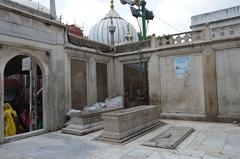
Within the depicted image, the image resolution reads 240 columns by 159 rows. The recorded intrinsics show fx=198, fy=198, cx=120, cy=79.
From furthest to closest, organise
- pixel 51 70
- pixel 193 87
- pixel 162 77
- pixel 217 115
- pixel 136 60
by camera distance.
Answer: pixel 136 60
pixel 162 77
pixel 193 87
pixel 217 115
pixel 51 70

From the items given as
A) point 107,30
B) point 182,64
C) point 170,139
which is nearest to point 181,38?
point 182,64

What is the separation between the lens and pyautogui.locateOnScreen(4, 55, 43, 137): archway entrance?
702 centimetres

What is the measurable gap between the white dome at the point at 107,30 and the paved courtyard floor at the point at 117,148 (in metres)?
11.0

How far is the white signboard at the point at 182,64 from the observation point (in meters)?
9.32

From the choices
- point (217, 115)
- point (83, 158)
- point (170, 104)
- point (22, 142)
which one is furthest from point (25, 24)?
point (217, 115)

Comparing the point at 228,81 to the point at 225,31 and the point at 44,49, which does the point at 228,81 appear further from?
the point at 44,49

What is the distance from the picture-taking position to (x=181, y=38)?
9.49 m

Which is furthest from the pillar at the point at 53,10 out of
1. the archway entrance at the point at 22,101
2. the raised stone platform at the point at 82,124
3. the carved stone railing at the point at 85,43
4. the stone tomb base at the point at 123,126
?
the stone tomb base at the point at 123,126

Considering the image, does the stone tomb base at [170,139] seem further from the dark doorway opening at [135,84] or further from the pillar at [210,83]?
the dark doorway opening at [135,84]

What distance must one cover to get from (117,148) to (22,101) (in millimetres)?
7445

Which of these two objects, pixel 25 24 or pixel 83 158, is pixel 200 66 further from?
pixel 25 24

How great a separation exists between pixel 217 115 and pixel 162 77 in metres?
3.01

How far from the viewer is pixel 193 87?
9.20 meters

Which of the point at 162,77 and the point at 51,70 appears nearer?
the point at 51,70
